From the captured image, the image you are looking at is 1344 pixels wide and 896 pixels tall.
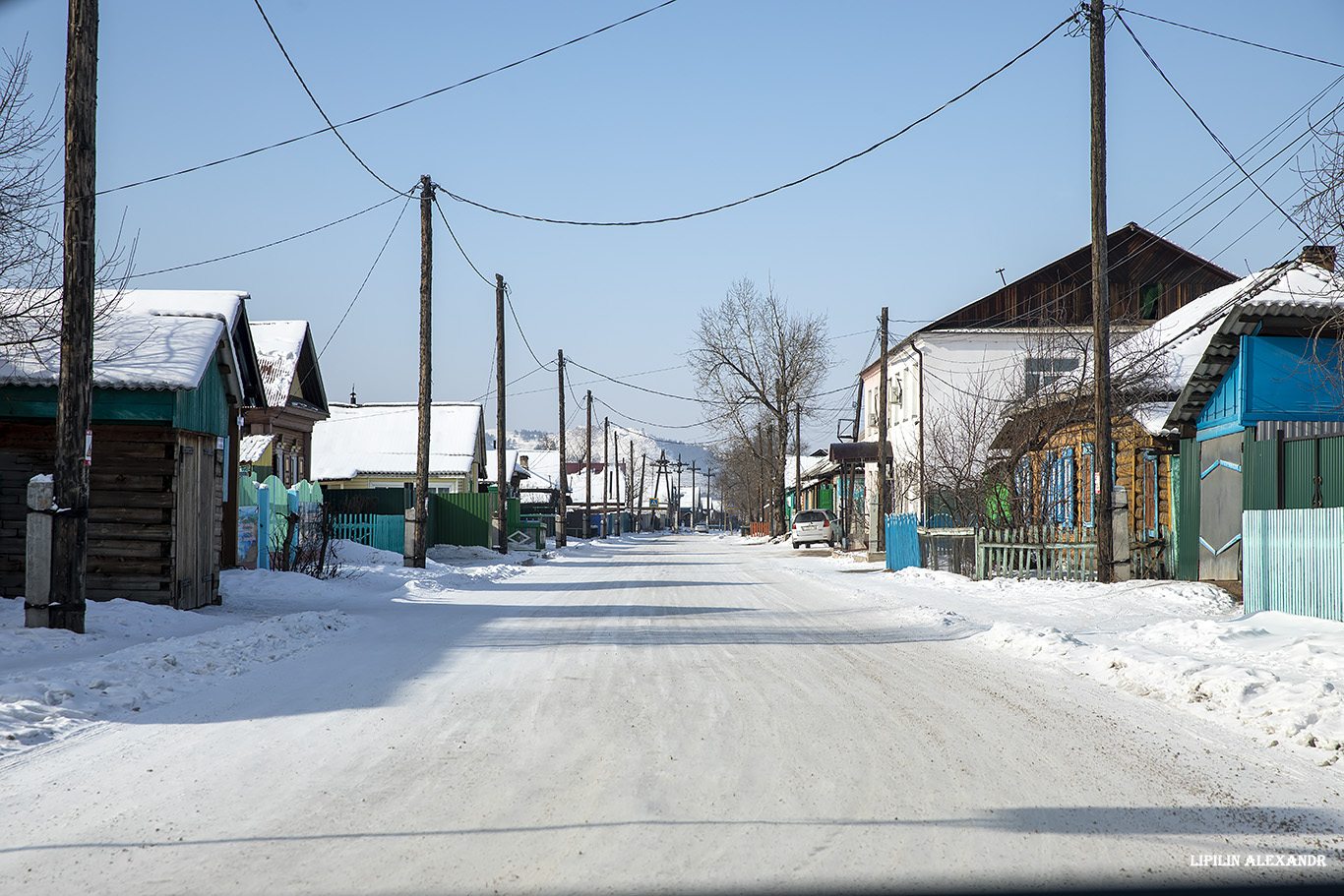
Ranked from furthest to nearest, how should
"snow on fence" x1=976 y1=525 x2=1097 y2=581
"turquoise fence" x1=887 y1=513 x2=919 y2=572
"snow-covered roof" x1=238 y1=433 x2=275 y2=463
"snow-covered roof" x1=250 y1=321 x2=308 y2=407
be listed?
1. "snow-covered roof" x1=250 y1=321 x2=308 y2=407
2. "snow-covered roof" x1=238 y1=433 x2=275 y2=463
3. "turquoise fence" x1=887 y1=513 x2=919 y2=572
4. "snow on fence" x1=976 y1=525 x2=1097 y2=581

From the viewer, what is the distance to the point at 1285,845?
464 cm

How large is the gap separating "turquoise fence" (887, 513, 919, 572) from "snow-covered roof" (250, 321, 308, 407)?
2009cm

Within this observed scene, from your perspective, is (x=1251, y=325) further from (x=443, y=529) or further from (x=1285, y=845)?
(x=443, y=529)

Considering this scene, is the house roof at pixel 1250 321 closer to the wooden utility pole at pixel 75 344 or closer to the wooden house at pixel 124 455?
the wooden utility pole at pixel 75 344

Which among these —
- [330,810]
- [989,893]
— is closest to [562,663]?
[330,810]

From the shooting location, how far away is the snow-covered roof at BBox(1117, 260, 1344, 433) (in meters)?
15.3

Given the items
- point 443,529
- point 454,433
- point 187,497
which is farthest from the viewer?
point 454,433

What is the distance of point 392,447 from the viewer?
1891 inches

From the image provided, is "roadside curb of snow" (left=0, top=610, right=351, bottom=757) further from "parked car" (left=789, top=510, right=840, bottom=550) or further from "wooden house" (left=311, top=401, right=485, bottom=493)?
"parked car" (left=789, top=510, right=840, bottom=550)

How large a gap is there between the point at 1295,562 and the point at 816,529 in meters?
36.7

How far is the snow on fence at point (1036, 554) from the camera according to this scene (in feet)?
63.1

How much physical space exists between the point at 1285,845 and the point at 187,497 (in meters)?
14.5

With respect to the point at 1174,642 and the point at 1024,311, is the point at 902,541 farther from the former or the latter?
the point at 1024,311

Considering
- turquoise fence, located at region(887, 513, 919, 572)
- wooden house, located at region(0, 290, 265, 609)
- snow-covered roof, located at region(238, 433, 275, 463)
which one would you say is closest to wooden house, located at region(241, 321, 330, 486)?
snow-covered roof, located at region(238, 433, 275, 463)
